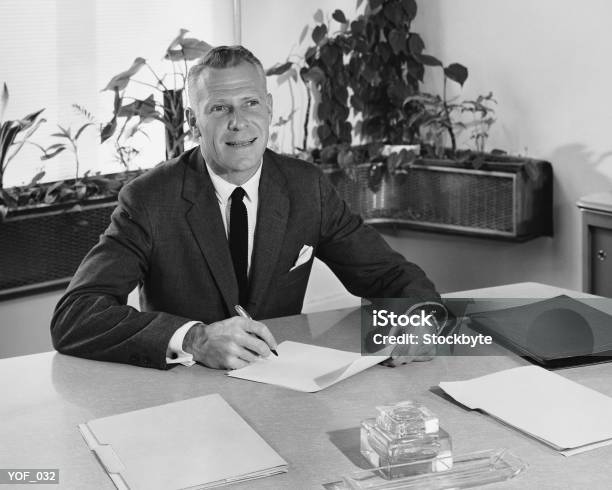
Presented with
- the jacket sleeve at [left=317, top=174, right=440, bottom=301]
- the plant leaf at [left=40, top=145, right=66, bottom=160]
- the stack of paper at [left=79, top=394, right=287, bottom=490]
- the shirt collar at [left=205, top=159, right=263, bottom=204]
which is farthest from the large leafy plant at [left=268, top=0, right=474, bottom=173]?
the stack of paper at [left=79, top=394, right=287, bottom=490]

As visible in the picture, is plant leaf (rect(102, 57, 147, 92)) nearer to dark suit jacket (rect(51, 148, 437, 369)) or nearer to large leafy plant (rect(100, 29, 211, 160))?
large leafy plant (rect(100, 29, 211, 160))

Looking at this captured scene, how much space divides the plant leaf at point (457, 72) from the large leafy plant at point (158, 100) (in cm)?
118

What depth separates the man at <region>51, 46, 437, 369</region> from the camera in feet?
8.39

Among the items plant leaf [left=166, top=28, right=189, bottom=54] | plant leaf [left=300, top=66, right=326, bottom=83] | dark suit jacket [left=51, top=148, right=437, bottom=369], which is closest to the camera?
dark suit jacket [left=51, top=148, right=437, bottom=369]

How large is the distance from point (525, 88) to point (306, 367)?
286cm

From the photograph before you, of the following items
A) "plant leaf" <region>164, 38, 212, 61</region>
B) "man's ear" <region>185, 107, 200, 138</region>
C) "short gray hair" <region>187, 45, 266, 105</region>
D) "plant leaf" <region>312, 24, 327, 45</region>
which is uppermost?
"plant leaf" <region>312, 24, 327, 45</region>

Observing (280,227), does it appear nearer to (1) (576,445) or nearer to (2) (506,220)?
(1) (576,445)

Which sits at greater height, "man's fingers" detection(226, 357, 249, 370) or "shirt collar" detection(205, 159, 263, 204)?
"shirt collar" detection(205, 159, 263, 204)

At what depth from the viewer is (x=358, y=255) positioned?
109 inches

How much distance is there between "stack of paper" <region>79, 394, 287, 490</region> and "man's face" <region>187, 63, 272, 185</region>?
0.97 metres

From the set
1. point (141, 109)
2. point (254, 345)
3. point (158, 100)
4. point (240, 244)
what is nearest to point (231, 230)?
point (240, 244)

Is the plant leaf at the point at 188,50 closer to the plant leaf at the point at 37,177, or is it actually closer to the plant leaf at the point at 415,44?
the plant leaf at the point at 37,177

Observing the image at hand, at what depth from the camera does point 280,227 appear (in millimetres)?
2689

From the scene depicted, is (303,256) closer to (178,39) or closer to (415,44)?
(178,39)
